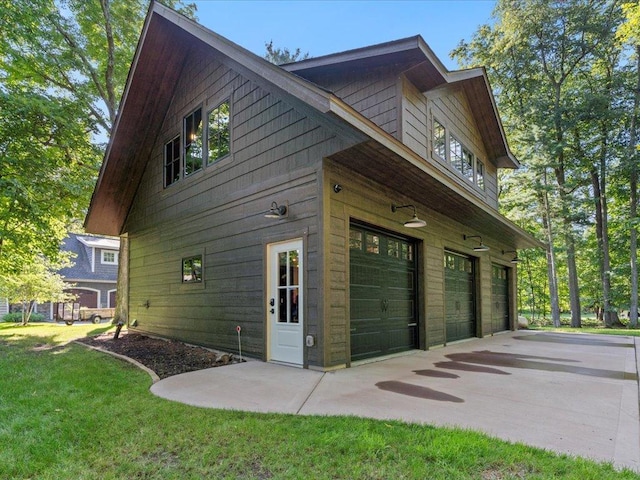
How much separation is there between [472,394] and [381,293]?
8.83 ft

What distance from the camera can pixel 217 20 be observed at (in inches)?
604

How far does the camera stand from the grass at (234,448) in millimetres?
2406

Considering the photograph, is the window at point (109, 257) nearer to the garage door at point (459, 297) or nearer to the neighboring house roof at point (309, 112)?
the neighboring house roof at point (309, 112)

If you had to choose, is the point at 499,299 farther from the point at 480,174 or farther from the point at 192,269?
the point at 192,269

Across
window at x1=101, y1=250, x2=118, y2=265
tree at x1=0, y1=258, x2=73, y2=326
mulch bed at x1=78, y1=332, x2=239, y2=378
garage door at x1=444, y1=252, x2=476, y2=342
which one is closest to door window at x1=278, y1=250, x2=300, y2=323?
mulch bed at x1=78, y1=332, x2=239, y2=378

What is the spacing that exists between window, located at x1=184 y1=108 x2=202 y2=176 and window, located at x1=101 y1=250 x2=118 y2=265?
58.4 ft

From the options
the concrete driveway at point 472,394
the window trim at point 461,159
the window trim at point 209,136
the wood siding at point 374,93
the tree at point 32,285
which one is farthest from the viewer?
the tree at point 32,285

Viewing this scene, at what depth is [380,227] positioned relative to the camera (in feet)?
21.5

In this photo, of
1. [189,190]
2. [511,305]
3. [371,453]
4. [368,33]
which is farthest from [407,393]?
[368,33]

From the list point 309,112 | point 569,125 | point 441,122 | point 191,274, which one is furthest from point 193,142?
point 569,125

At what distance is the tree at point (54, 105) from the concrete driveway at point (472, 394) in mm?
8097

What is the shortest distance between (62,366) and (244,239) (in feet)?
10.9

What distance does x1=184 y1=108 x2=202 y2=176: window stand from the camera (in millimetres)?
8391

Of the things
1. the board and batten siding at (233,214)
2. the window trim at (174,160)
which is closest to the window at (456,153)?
the board and batten siding at (233,214)
